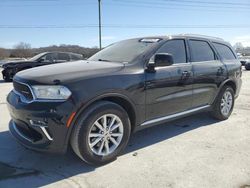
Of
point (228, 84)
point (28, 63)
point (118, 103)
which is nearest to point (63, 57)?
point (28, 63)

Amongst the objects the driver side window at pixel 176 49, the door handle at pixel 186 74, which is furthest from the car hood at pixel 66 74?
the door handle at pixel 186 74

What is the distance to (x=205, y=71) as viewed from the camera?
4.98m

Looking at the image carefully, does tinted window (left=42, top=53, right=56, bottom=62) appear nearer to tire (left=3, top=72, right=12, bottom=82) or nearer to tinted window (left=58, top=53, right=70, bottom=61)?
tinted window (left=58, top=53, right=70, bottom=61)

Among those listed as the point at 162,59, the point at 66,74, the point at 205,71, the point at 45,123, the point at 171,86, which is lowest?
the point at 45,123

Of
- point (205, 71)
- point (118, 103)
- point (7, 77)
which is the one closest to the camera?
point (118, 103)

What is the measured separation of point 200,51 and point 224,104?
4.45 ft

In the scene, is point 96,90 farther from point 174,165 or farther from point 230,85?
point 230,85

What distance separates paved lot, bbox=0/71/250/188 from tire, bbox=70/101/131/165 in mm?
153

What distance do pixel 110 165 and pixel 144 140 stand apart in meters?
1.07

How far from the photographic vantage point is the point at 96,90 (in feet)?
10.9

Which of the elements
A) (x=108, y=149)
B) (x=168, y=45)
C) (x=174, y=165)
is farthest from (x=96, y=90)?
(x=168, y=45)

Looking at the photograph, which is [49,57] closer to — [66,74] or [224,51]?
[224,51]

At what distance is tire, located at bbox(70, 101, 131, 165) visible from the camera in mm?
3250

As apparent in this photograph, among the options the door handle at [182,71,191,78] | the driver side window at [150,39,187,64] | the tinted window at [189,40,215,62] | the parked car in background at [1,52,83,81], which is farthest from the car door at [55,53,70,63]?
the door handle at [182,71,191,78]
